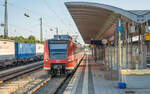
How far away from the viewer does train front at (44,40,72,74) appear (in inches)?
488

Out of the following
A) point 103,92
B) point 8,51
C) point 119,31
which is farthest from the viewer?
point 8,51

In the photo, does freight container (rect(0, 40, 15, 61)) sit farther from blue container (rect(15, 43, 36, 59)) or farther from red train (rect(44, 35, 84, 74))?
red train (rect(44, 35, 84, 74))

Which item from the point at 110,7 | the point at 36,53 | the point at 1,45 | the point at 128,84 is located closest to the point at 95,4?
the point at 110,7

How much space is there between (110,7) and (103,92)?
395 centimetres

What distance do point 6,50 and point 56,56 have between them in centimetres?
862

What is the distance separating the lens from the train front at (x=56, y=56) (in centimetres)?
1241

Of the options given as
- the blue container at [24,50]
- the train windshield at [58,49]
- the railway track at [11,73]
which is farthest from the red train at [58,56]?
the blue container at [24,50]

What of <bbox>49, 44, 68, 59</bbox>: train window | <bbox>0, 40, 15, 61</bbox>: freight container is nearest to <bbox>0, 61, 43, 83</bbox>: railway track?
<bbox>0, 40, 15, 61</bbox>: freight container

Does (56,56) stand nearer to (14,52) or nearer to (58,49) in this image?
(58,49)

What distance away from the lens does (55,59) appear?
12.5m

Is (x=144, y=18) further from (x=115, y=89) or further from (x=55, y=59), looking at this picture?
(x=55, y=59)

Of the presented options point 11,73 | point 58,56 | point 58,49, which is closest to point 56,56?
point 58,56

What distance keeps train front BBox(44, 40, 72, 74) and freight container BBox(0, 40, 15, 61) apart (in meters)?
7.31

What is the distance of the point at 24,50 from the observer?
81.0 ft
